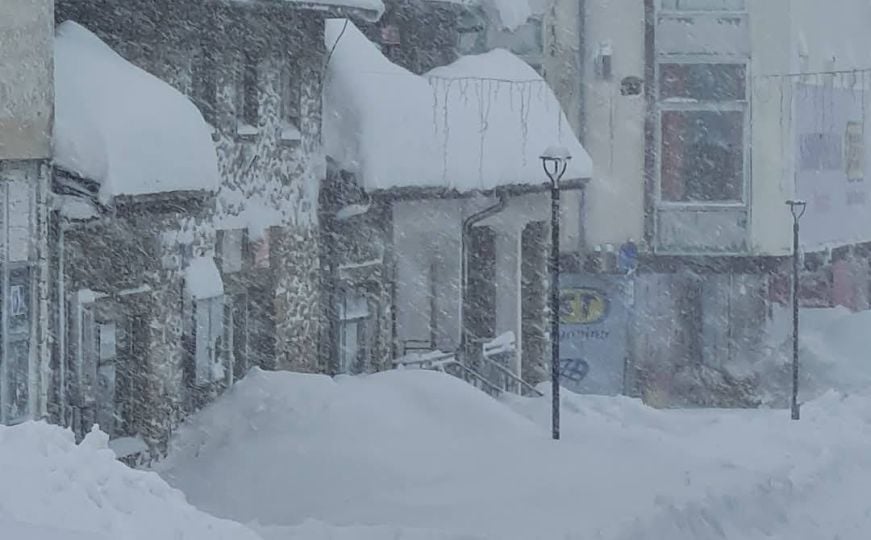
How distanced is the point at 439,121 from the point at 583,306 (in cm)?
1244

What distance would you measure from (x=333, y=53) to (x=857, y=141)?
21856mm

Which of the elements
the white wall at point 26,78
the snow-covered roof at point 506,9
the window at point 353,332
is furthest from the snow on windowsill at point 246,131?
the snow-covered roof at point 506,9

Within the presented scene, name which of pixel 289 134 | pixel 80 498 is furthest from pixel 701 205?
pixel 80 498

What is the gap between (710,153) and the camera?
36844mm

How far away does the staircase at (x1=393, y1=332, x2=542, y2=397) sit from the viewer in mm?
26219

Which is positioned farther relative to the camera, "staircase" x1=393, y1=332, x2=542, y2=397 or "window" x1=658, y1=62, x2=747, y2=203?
"window" x1=658, y1=62, x2=747, y2=203

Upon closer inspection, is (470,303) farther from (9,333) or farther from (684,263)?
(9,333)

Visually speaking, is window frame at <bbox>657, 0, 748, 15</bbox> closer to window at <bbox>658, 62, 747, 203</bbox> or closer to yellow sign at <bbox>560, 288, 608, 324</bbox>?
window at <bbox>658, 62, 747, 203</bbox>

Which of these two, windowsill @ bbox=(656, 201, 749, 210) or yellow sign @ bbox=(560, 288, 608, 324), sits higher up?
windowsill @ bbox=(656, 201, 749, 210)

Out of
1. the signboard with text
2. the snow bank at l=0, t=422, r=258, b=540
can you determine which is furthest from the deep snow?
the signboard with text

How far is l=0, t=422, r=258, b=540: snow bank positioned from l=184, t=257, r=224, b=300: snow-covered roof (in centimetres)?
924

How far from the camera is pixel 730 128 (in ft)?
121

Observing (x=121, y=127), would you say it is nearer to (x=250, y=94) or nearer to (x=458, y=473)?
(x=458, y=473)

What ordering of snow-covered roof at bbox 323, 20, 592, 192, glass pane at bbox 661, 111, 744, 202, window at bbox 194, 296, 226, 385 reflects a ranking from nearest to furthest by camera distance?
window at bbox 194, 296, 226, 385
snow-covered roof at bbox 323, 20, 592, 192
glass pane at bbox 661, 111, 744, 202
